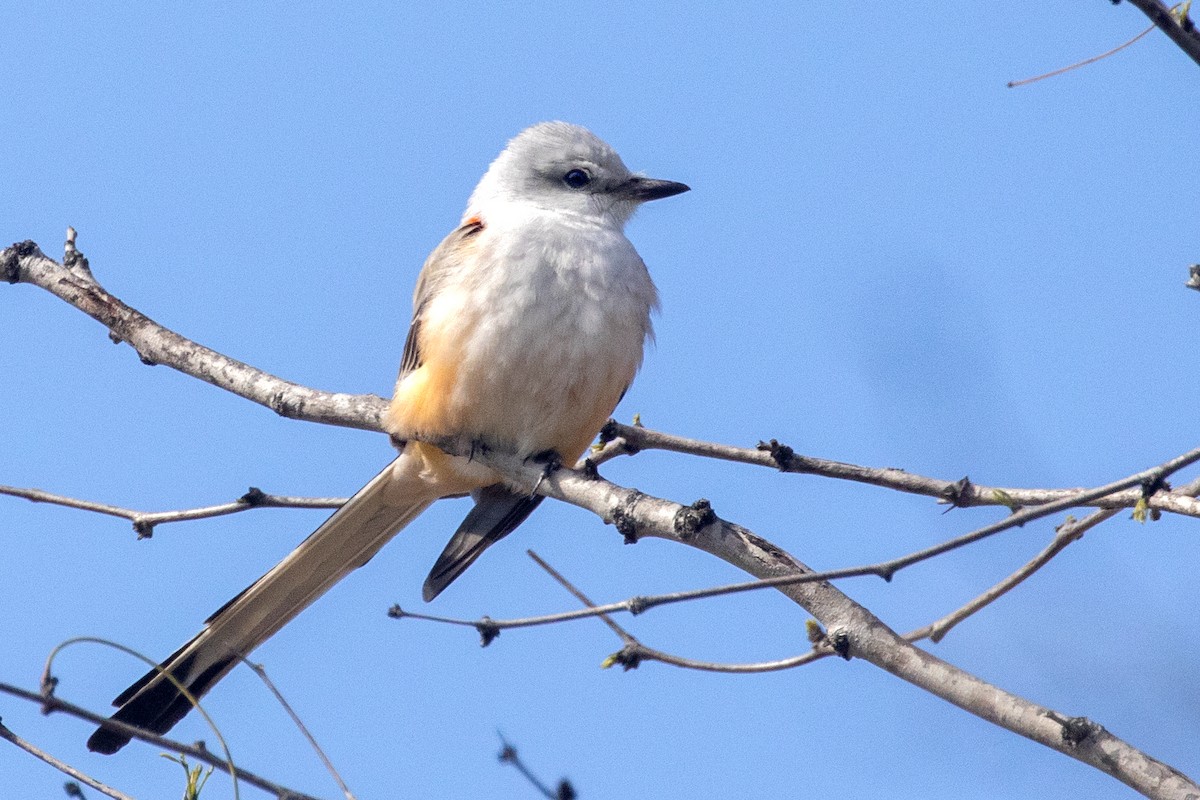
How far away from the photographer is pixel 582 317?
4.88 metres

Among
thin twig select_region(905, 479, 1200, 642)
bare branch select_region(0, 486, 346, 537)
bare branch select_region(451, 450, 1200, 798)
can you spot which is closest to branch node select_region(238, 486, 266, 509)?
bare branch select_region(0, 486, 346, 537)

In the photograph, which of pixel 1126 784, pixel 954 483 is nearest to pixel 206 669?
pixel 954 483

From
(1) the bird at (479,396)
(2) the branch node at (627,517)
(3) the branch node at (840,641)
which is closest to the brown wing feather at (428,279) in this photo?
(1) the bird at (479,396)

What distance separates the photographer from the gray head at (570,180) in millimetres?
5742

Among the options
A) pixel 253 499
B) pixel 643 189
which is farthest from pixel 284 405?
pixel 643 189

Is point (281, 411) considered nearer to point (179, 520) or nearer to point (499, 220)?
point (179, 520)

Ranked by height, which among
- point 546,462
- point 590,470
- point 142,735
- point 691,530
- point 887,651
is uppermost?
point 546,462

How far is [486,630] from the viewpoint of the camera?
9.45 feet

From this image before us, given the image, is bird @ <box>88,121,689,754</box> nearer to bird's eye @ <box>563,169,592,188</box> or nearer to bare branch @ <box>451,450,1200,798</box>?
bird's eye @ <box>563,169,592,188</box>

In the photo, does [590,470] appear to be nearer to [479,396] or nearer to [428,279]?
[479,396]

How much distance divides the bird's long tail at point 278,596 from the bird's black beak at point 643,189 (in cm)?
163

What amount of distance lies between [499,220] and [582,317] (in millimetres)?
750

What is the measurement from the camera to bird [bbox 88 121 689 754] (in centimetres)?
471

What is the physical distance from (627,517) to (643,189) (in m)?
2.57
